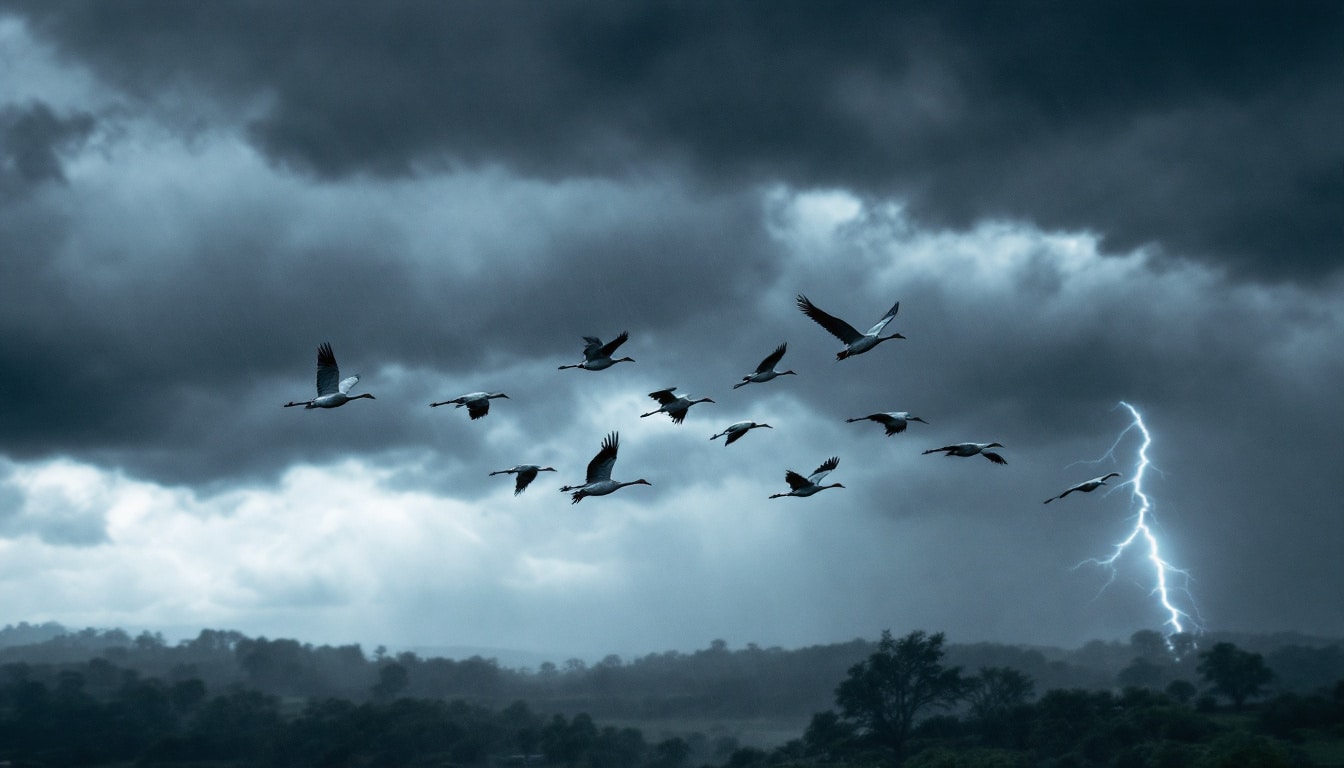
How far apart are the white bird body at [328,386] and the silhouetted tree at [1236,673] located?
176 metres

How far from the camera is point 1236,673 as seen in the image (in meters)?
183

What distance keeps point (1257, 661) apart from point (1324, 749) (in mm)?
37098

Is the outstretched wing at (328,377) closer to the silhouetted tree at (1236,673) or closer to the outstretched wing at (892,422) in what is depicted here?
the outstretched wing at (892,422)

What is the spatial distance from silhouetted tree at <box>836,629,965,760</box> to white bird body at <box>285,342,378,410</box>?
158014 millimetres

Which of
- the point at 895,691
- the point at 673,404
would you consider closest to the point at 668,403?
the point at 673,404

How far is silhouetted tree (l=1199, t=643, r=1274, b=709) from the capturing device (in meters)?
183

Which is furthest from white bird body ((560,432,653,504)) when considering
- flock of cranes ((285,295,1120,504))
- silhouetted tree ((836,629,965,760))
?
silhouetted tree ((836,629,965,760))

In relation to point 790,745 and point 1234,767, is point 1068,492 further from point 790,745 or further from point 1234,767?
point 790,745

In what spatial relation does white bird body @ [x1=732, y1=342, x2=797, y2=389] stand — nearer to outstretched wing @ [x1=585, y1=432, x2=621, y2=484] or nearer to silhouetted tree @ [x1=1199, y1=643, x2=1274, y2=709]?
outstretched wing @ [x1=585, y1=432, x2=621, y2=484]

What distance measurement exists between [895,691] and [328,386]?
164003 mm

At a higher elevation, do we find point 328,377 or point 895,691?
point 328,377

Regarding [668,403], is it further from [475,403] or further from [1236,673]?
[1236,673]

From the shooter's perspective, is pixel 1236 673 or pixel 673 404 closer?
pixel 673 404

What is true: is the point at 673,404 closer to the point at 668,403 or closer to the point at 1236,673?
the point at 668,403
